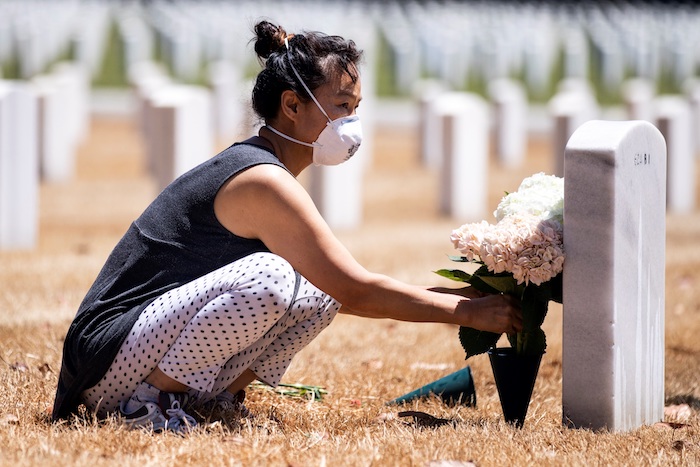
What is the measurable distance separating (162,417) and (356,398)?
863mm

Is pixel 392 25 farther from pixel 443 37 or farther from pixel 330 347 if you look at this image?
pixel 330 347

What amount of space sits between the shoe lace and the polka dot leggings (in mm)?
73

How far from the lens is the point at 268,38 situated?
125 inches

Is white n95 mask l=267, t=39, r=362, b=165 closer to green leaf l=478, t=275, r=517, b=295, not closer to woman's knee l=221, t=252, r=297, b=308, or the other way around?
woman's knee l=221, t=252, r=297, b=308

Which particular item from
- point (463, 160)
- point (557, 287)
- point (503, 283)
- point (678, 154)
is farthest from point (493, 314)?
point (678, 154)

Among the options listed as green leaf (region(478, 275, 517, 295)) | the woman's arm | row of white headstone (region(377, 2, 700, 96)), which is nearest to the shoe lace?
the woman's arm

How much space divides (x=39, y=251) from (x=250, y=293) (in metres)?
4.40

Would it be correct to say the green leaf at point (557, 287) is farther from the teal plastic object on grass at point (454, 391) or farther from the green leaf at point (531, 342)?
the teal plastic object on grass at point (454, 391)

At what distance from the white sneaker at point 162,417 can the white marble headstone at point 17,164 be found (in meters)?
4.04

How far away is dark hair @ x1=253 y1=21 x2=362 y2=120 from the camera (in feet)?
10.2

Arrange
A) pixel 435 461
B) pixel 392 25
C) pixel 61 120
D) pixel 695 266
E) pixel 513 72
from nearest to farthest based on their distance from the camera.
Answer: pixel 435 461 < pixel 695 266 < pixel 61 120 < pixel 513 72 < pixel 392 25

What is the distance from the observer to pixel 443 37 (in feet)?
74.8

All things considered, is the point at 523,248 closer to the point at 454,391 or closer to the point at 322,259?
the point at 322,259

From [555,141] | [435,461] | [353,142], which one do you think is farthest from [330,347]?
[555,141]
